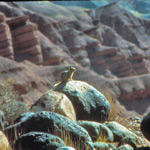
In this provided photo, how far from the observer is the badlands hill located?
32250 mm

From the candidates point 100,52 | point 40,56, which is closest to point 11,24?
point 40,56

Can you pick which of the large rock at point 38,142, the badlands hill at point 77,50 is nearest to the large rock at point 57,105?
the large rock at point 38,142

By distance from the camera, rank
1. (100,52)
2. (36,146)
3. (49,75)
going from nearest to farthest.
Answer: (36,146) < (49,75) < (100,52)

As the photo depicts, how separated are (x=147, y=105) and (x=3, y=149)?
35.6 m

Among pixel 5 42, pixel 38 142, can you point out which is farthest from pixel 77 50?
pixel 38 142

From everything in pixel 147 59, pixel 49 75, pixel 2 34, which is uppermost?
pixel 2 34

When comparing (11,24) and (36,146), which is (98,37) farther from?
(36,146)

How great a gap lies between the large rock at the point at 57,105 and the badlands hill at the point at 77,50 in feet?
44.5

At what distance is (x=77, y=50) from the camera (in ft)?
191

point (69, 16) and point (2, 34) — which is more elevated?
point (2, 34)

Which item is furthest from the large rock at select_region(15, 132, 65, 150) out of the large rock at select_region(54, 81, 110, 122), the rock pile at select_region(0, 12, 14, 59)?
the rock pile at select_region(0, 12, 14, 59)

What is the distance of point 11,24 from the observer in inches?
1727

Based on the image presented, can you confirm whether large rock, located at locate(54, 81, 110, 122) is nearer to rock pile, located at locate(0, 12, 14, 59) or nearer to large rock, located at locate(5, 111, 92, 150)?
large rock, located at locate(5, 111, 92, 150)

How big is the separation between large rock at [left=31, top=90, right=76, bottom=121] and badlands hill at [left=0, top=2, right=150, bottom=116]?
1357 cm
